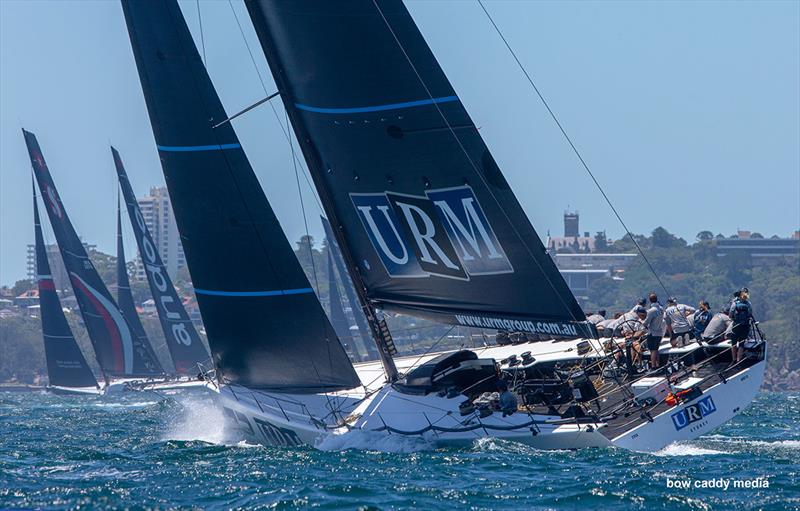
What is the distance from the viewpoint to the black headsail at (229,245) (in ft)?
60.7

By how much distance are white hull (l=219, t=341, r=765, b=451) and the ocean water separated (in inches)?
6.8

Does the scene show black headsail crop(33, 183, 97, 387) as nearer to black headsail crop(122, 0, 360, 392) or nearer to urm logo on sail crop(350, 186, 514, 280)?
black headsail crop(122, 0, 360, 392)

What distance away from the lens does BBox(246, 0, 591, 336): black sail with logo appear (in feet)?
55.8

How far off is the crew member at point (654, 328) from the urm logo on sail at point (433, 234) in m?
1.96

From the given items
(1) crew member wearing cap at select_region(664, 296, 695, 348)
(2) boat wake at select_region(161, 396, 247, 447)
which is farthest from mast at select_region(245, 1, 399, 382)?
(1) crew member wearing cap at select_region(664, 296, 695, 348)

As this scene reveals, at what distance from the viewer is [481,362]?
1716 cm

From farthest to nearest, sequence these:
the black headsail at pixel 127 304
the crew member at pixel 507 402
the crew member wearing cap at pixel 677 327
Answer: the black headsail at pixel 127 304
the crew member wearing cap at pixel 677 327
the crew member at pixel 507 402

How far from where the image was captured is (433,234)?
17.5 m

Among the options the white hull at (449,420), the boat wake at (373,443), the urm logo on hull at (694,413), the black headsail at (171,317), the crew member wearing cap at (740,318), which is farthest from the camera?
the black headsail at (171,317)

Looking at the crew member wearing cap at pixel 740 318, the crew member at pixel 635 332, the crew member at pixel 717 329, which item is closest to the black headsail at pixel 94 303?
the crew member at pixel 635 332

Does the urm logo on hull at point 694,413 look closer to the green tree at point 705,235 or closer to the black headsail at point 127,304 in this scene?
the black headsail at point 127,304

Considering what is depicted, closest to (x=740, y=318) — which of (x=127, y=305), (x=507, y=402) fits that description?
(x=507, y=402)

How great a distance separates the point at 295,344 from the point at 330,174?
2421mm

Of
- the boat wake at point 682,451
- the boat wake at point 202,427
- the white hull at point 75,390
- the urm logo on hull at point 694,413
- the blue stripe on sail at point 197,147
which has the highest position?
the blue stripe on sail at point 197,147
